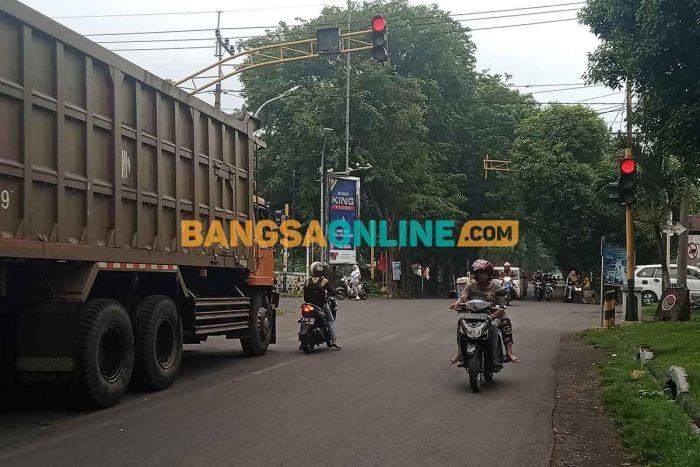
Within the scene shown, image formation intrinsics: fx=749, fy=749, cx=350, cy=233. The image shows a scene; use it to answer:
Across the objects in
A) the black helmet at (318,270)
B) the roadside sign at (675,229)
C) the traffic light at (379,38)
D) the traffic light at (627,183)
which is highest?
the traffic light at (379,38)

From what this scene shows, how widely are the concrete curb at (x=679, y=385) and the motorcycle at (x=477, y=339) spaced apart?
185cm

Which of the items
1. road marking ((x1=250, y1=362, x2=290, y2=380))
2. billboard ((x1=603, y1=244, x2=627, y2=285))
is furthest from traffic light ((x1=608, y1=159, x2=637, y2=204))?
billboard ((x1=603, y1=244, x2=627, y2=285))

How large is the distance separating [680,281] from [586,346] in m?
9.01

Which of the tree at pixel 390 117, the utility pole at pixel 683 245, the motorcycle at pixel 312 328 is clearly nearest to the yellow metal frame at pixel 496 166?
the tree at pixel 390 117

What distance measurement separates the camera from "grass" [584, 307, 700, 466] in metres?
5.55

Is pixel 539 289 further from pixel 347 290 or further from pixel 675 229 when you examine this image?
pixel 675 229

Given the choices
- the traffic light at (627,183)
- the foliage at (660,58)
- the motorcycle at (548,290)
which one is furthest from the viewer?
the motorcycle at (548,290)

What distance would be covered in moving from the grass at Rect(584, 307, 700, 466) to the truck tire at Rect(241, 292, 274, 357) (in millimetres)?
5265

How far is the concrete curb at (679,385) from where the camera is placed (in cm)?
644

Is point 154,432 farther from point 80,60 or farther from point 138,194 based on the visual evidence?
point 80,60

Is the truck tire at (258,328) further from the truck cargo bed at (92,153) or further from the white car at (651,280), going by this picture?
the white car at (651,280)

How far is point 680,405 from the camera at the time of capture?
6.89 m

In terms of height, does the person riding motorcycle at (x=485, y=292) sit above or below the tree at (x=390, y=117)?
below

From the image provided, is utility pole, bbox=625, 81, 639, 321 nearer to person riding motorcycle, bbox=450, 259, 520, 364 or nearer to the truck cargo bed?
person riding motorcycle, bbox=450, 259, 520, 364
